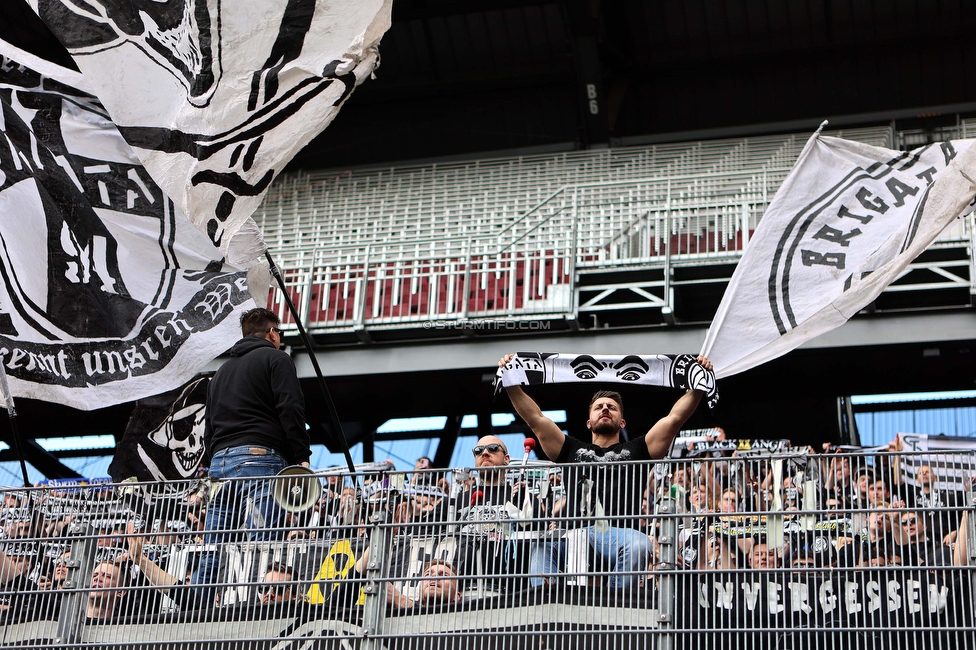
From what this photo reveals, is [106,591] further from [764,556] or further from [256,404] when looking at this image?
[764,556]

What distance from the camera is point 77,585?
5660 millimetres

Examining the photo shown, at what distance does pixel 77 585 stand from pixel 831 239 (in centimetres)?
521

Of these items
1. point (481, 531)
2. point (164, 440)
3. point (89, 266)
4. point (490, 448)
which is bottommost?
point (481, 531)

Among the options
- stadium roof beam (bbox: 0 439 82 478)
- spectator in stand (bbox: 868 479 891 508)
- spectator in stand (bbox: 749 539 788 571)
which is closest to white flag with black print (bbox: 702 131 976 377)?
spectator in stand (bbox: 868 479 891 508)

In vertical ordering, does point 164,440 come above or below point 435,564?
above

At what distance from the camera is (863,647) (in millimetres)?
4805

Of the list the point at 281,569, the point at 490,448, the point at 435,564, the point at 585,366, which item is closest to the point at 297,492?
the point at 281,569

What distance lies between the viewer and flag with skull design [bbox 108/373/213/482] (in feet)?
29.0


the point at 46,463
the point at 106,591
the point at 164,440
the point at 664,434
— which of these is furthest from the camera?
the point at 46,463

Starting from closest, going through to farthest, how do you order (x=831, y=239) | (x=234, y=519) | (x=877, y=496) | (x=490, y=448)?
(x=877, y=496) → (x=234, y=519) → (x=490, y=448) → (x=831, y=239)

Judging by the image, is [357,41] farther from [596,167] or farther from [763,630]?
[596,167]

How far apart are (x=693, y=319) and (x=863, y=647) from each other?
359 inches

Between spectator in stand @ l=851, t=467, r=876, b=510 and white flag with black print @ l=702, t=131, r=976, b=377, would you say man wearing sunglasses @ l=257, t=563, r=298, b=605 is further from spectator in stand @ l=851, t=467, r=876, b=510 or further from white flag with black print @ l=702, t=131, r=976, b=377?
white flag with black print @ l=702, t=131, r=976, b=377

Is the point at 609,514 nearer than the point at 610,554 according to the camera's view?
No
